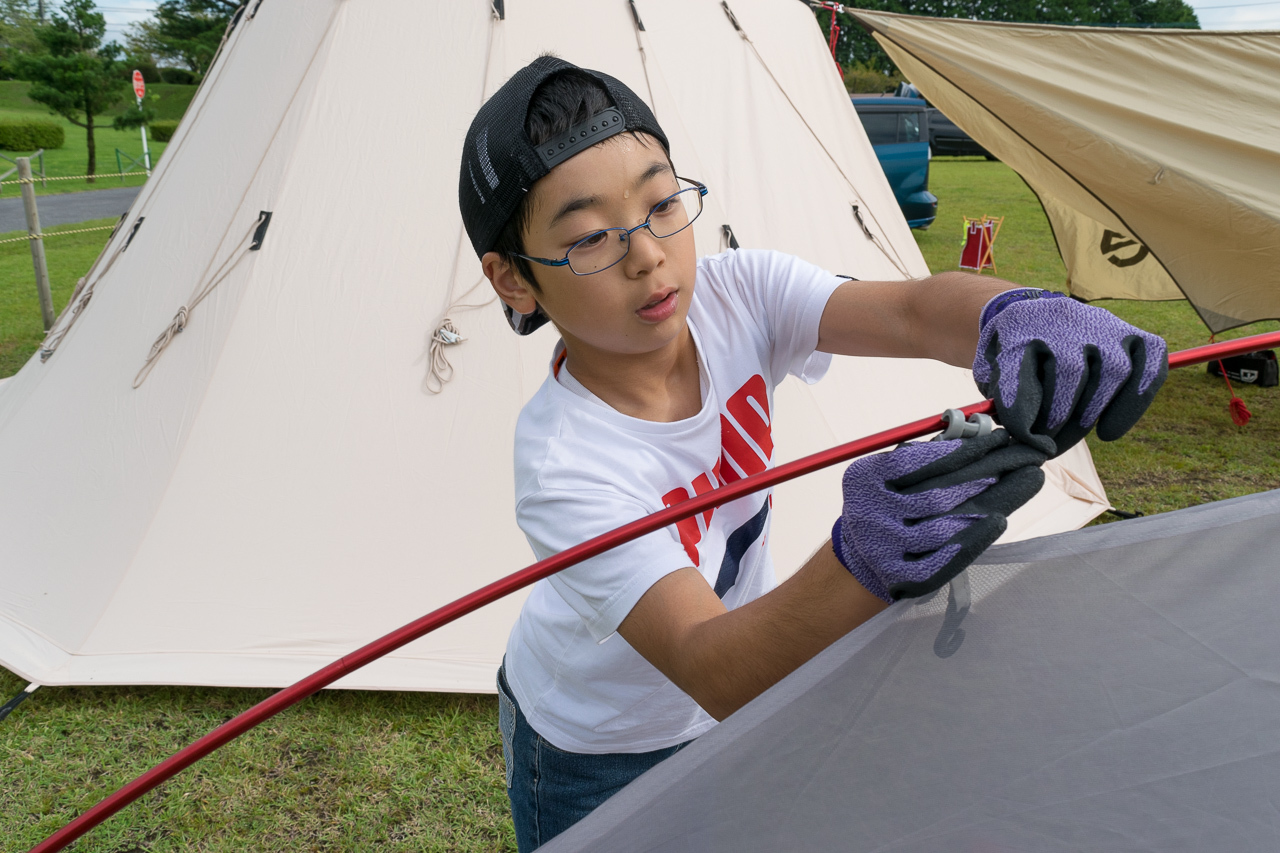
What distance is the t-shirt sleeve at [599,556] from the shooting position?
0.94 metres

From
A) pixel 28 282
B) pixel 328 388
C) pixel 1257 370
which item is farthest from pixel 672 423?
pixel 28 282

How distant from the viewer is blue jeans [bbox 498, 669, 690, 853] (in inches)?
49.9

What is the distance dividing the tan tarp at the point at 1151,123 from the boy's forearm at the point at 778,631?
3.54 metres

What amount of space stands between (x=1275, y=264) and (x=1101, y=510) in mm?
1207

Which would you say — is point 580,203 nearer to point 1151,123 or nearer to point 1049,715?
point 1049,715

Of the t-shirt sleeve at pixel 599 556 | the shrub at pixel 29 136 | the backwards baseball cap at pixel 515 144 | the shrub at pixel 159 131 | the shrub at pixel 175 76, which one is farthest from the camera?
the shrub at pixel 175 76

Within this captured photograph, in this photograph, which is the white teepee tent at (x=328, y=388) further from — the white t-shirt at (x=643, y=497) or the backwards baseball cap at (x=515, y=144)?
the backwards baseball cap at (x=515, y=144)

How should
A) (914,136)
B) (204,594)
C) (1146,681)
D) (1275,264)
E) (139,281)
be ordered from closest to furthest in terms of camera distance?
(1146,681) < (204,594) < (139,281) < (1275,264) < (914,136)

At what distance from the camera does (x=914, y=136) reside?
10.6m

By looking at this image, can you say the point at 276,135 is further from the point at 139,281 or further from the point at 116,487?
the point at 116,487

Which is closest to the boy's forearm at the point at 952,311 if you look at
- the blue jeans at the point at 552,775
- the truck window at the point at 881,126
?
the blue jeans at the point at 552,775

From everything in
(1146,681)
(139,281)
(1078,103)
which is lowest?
(139,281)

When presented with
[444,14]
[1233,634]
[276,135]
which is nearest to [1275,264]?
[444,14]

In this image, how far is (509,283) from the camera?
1.18 m
